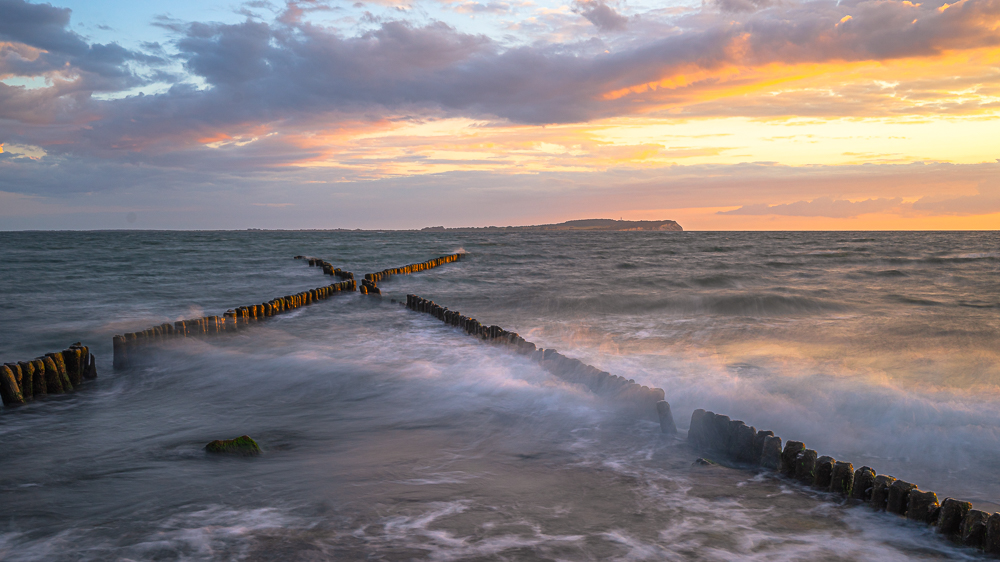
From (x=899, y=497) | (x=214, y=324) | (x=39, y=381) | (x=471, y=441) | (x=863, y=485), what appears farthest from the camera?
(x=214, y=324)

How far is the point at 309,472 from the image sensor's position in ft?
15.7

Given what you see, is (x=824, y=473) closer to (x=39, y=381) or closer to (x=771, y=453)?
(x=771, y=453)

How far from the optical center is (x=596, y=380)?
708 cm

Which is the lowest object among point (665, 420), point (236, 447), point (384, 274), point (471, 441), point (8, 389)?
point (8, 389)

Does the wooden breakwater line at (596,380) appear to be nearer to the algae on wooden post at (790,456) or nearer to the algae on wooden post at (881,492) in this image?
the algae on wooden post at (790,456)

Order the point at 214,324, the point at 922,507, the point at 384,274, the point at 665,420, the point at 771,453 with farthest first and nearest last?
the point at 384,274 < the point at 214,324 < the point at 665,420 < the point at 771,453 < the point at 922,507

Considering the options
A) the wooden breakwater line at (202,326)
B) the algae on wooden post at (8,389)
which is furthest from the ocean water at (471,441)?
the algae on wooden post at (8,389)

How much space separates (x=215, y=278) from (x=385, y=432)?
71.4 feet

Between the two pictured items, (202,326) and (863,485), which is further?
(202,326)

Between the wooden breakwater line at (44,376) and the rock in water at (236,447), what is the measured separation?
11.5ft

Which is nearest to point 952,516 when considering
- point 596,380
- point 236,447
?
point 596,380

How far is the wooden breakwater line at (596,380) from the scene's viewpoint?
6.06 meters

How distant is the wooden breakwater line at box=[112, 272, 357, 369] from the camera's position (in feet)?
29.4

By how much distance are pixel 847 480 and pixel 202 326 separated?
34.4ft
